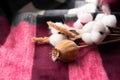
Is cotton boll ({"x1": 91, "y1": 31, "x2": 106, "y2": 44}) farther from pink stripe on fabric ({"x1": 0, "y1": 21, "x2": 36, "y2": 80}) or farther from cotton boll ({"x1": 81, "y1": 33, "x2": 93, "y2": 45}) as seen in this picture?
pink stripe on fabric ({"x1": 0, "y1": 21, "x2": 36, "y2": 80})

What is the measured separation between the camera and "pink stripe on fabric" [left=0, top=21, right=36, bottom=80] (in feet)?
2.64

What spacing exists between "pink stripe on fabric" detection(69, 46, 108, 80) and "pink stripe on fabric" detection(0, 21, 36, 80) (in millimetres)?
148

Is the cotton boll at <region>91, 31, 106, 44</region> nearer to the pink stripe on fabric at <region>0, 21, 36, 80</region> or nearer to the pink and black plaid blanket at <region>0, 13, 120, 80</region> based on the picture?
the pink and black plaid blanket at <region>0, 13, 120, 80</region>

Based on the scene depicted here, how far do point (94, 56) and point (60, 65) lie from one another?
13 centimetres

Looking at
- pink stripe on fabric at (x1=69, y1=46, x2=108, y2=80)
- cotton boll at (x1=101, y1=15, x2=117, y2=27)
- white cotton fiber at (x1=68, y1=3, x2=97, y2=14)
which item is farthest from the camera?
white cotton fiber at (x1=68, y1=3, x2=97, y2=14)

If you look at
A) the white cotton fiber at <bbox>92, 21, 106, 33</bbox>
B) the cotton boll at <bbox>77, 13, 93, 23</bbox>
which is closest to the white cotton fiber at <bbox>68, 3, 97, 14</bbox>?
the cotton boll at <bbox>77, 13, 93, 23</bbox>

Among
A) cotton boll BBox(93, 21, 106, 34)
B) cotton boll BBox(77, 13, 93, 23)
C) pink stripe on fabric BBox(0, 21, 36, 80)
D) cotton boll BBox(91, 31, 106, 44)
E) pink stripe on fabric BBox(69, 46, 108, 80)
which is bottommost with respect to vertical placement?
pink stripe on fabric BBox(0, 21, 36, 80)

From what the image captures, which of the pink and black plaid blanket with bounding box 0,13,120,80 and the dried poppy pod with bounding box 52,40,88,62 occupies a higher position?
the dried poppy pod with bounding box 52,40,88,62

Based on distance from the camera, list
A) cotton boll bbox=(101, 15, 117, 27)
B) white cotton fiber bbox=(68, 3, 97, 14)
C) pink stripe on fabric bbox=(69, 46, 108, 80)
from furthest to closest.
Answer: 1. white cotton fiber bbox=(68, 3, 97, 14)
2. cotton boll bbox=(101, 15, 117, 27)
3. pink stripe on fabric bbox=(69, 46, 108, 80)

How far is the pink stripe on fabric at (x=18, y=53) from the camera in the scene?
2.64ft

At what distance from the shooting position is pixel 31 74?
0.80m

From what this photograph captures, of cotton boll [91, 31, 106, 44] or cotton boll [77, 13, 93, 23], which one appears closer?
cotton boll [91, 31, 106, 44]

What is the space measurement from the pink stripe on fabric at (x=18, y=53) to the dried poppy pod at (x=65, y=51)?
104mm

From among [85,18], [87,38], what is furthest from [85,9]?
[87,38]
